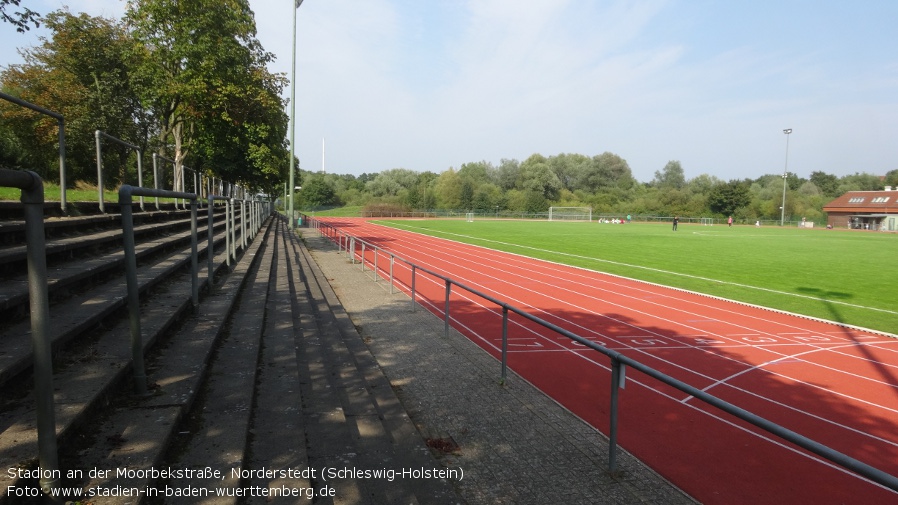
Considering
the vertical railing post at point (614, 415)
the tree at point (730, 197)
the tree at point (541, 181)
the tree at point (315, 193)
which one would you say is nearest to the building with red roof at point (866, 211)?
the tree at point (730, 197)

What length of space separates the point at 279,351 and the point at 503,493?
3093 mm

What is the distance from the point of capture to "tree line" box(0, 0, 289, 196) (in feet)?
54.4

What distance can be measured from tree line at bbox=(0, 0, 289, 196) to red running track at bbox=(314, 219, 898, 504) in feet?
27.4

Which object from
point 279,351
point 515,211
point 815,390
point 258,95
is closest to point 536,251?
point 258,95

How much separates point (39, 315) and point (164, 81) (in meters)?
18.3

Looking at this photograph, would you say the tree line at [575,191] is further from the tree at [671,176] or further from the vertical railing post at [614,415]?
the vertical railing post at [614,415]

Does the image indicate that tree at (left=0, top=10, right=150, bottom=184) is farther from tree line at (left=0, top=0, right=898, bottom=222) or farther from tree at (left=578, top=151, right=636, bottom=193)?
tree at (left=578, top=151, right=636, bottom=193)

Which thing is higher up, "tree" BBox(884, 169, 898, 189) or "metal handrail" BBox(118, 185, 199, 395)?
"tree" BBox(884, 169, 898, 189)

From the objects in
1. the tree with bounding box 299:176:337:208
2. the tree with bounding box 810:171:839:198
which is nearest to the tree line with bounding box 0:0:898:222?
the tree with bounding box 299:176:337:208

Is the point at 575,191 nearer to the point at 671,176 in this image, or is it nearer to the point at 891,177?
the point at 671,176

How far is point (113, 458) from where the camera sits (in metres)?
2.47

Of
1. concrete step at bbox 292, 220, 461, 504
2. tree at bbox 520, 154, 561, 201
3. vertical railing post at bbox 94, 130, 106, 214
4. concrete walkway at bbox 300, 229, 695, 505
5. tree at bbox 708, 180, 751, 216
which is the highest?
tree at bbox 520, 154, 561, 201

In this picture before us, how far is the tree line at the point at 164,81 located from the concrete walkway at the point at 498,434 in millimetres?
6865

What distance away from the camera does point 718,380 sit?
695 cm
